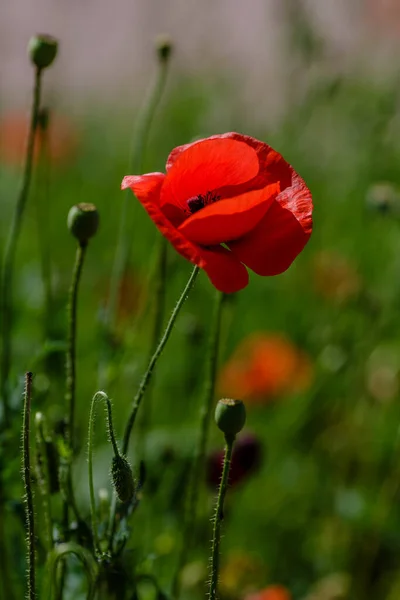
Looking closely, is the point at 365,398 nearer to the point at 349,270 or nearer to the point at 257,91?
the point at 349,270

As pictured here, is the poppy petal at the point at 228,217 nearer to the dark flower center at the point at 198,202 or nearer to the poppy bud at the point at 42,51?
the dark flower center at the point at 198,202

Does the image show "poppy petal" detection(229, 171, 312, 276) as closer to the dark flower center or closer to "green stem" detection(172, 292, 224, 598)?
the dark flower center

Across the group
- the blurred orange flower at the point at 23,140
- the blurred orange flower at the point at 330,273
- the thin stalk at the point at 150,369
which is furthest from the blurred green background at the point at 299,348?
the blurred orange flower at the point at 23,140

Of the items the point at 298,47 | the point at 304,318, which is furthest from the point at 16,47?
the point at 298,47

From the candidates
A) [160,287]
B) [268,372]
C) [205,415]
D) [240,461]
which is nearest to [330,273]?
[268,372]

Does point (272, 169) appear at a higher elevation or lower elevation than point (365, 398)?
higher

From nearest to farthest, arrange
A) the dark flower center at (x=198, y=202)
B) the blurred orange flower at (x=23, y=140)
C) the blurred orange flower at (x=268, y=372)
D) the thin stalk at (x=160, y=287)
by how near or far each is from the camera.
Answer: the dark flower center at (x=198, y=202) < the thin stalk at (x=160, y=287) < the blurred orange flower at (x=268, y=372) < the blurred orange flower at (x=23, y=140)
